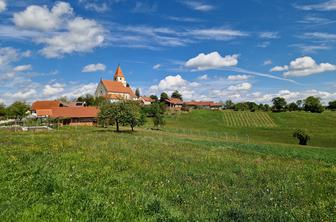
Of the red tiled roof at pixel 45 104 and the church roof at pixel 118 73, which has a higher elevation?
the church roof at pixel 118 73

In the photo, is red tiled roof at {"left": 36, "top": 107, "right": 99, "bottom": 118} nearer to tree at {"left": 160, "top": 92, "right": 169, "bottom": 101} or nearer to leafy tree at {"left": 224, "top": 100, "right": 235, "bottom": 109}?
tree at {"left": 160, "top": 92, "right": 169, "bottom": 101}

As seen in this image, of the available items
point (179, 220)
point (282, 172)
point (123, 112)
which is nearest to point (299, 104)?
point (123, 112)

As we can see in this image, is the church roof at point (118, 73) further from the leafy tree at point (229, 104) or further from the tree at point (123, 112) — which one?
the tree at point (123, 112)

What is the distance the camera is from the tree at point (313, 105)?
144375 mm

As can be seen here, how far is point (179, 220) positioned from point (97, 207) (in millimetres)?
2243

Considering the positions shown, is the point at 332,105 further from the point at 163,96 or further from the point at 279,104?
the point at 163,96

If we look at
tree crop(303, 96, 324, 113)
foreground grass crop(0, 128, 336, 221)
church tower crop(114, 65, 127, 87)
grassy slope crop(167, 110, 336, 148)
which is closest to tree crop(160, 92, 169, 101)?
church tower crop(114, 65, 127, 87)

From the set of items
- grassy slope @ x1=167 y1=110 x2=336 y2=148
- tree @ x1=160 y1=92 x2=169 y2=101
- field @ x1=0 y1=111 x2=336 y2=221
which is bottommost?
grassy slope @ x1=167 y1=110 x2=336 y2=148

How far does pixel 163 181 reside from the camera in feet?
35.4

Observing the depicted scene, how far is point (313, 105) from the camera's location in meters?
148

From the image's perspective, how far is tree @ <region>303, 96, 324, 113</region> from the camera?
144375mm

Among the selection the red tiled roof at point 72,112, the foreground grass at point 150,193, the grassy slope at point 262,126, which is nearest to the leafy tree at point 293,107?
the grassy slope at point 262,126

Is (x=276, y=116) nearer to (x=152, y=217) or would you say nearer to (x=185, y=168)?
(x=185, y=168)

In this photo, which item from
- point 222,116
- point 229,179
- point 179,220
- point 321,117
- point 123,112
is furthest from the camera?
point 222,116
